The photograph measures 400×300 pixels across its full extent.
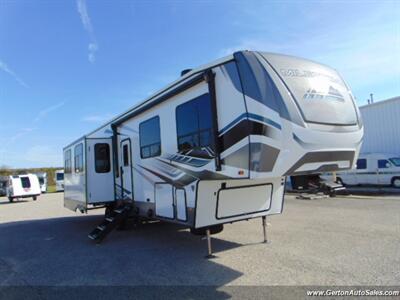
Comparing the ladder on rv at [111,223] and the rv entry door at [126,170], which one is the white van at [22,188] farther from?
the ladder on rv at [111,223]

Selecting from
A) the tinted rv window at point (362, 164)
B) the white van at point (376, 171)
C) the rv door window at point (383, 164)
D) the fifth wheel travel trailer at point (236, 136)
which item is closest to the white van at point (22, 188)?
the fifth wheel travel trailer at point (236, 136)

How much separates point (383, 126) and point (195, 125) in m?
17.5

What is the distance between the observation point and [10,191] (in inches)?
957

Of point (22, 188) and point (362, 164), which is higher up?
point (362, 164)

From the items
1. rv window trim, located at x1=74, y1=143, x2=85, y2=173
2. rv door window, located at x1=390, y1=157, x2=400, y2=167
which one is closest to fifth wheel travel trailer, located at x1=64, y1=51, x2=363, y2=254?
rv window trim, located at x1=74, y1=143, x2=85, y2=173

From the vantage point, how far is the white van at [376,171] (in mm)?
16812

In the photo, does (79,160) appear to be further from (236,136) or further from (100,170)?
(236,136)

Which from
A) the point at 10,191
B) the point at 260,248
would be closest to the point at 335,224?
the point at 260,248

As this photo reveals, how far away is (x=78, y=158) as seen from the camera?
33.6 ft

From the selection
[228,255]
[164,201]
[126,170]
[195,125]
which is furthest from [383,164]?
[195,125]

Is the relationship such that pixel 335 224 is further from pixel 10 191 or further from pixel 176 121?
pixel 10 191

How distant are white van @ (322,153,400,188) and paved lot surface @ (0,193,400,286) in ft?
25.4

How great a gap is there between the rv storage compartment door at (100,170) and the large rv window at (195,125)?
400cm

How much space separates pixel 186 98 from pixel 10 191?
2282 cm
